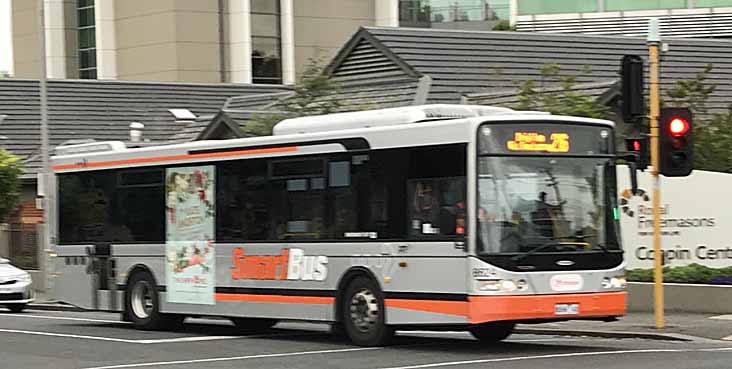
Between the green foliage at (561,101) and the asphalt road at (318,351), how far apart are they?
27.7ft

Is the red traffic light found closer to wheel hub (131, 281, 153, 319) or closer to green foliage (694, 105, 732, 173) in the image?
green foliage (694, 105, 732, 173)

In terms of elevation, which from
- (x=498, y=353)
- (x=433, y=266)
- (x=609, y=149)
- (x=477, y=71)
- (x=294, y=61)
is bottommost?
(x=498, y=353)

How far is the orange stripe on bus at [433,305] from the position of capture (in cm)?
1644

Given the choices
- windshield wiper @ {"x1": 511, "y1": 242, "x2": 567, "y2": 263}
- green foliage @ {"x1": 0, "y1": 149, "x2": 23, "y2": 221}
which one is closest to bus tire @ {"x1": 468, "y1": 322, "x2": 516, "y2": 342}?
windshield wiper @ {"x1": 511, "y1": 242, "x2": 567, "y2": 263}

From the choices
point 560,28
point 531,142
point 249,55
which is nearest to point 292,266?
point 531,142

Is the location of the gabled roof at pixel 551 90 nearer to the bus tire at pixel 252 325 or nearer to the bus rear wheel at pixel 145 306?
the bus tire at pixel 252 325

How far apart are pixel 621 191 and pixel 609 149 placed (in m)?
6.79

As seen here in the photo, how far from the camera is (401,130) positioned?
57.1 feet

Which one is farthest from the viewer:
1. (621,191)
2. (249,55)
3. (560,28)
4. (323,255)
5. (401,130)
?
(249,55)

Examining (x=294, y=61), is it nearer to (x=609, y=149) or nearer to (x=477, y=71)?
(x=477, y=71)

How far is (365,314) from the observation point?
1786cm

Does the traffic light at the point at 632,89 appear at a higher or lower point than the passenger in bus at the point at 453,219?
higher

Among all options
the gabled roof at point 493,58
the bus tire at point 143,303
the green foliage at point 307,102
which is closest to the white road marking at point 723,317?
the bus tire at point 143,303

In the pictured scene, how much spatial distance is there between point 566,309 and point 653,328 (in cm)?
353
